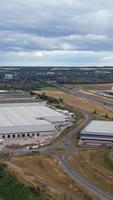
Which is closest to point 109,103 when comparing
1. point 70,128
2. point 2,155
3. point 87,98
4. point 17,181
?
point 87,98

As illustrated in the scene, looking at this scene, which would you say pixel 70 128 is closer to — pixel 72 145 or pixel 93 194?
pixel 72 145

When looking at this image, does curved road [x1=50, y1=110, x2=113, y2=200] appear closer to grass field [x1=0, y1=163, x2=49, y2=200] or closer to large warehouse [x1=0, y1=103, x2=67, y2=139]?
large warehouse [x1=0, y1=103, x2=67, y2=139]

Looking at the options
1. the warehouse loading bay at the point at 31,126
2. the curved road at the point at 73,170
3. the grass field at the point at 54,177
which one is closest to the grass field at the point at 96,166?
the curved road at the point at 73,170

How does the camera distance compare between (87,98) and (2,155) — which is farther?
(87,98)

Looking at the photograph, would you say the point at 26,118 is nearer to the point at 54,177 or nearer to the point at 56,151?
the point at 56,151

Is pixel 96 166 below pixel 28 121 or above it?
below

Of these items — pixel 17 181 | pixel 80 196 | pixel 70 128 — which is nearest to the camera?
pixel 80 196

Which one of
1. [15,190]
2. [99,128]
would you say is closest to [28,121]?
[99,128]
